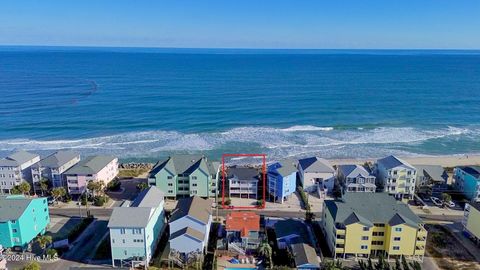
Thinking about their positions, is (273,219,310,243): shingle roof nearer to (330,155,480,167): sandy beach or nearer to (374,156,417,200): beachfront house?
(374,156,417,200): beachfront house

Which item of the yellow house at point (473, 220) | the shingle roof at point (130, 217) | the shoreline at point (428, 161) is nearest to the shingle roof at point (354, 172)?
the shoreline at point (428, 161)

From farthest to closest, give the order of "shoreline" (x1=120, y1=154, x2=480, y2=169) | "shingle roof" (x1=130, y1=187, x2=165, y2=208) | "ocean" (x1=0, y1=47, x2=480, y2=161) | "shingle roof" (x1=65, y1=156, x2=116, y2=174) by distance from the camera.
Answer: "ocean" (x1=0, y1=47, x2=480, y2=161) → "shoreline" (x1=120, y1=154, x2=480, y2=169) → "shingle roof" (x1=65, y1=156, x2=116, y2=174) → "shingle roof" (x1=130, y1=187, x2=165, y2=208)

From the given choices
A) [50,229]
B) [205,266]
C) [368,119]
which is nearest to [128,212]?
[205,266]

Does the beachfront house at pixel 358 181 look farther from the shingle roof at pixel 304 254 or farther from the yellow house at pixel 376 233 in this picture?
the shingle roof at pixel 304 254

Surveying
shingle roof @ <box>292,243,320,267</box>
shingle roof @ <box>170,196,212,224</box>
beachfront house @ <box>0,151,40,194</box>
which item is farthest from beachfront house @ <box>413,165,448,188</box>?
beachfront house @ <box>0,151,40,194</box>

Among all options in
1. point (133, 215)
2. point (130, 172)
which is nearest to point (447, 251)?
point (133, 215)

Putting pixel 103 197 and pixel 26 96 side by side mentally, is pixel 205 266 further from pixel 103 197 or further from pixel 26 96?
pixel 26 96

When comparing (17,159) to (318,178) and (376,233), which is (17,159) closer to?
(318,178)
